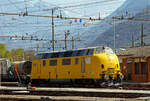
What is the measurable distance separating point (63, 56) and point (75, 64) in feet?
5.90

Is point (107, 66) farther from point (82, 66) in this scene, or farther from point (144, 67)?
point (144, 67)

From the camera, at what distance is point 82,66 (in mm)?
26266

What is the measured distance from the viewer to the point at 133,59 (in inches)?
1475

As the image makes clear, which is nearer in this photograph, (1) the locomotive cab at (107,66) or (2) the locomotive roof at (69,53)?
(1) the locomotive cab at (107,66)

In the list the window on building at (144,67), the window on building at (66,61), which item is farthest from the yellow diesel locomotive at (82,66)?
the window on building at (144,67)

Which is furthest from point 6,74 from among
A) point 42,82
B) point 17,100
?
point 17,100

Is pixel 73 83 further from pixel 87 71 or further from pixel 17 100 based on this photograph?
pixel 17 100

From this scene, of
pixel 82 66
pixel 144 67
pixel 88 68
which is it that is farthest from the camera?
pixel 144 67

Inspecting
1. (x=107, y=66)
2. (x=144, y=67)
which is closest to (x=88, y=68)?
(x=107, y=66)

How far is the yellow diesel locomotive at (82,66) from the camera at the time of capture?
82.7 ft

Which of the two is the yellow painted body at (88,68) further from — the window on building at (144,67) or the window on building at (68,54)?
the window on building at (144,67)

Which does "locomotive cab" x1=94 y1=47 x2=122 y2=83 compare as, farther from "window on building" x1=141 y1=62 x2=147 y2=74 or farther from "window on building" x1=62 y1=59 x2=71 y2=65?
"window on building" x1=141 y1=62 x2=147 y2=74

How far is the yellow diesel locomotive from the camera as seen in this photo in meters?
25.2

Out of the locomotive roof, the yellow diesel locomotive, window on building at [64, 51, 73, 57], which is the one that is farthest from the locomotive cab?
window on building at [64, 51, 73, 57]
